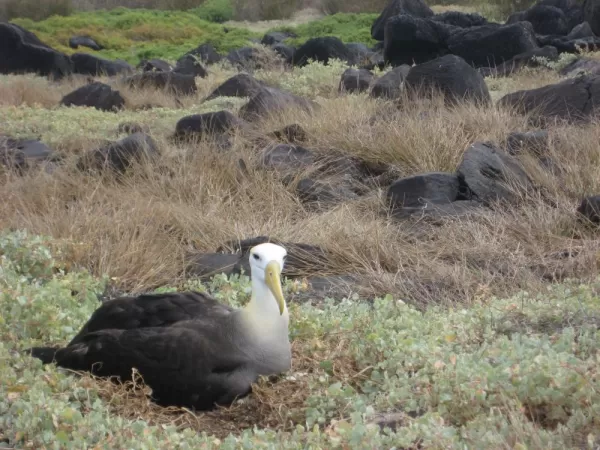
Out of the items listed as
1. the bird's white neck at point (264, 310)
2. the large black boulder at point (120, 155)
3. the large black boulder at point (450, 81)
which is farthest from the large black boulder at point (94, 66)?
the bird's white neck at point (264, 310)

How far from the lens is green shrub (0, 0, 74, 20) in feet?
122

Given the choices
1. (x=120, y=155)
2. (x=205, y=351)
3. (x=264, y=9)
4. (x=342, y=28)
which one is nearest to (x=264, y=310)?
(x=205, y=351)

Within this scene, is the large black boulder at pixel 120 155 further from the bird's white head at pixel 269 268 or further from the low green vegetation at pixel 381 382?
the bird's white head at pixel 269 268

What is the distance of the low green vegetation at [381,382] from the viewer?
2975 millimetres

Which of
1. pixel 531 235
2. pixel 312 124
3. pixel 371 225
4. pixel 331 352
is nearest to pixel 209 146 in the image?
pixel 312 124

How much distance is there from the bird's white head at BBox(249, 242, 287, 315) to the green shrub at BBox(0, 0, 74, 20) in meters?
35.3

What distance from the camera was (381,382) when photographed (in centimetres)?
380

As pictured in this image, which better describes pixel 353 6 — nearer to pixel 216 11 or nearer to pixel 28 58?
pixel 216 11

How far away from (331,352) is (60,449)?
1320 mm

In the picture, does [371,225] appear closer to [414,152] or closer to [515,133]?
[414,152]

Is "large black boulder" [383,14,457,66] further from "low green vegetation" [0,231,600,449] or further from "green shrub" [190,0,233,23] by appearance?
"green shrub" [190,0,233,23]

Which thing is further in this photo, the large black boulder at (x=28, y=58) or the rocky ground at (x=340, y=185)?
the large black boulder at (x=28, y=58)

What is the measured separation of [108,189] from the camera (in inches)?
313

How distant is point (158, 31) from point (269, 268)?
99.8 feet
